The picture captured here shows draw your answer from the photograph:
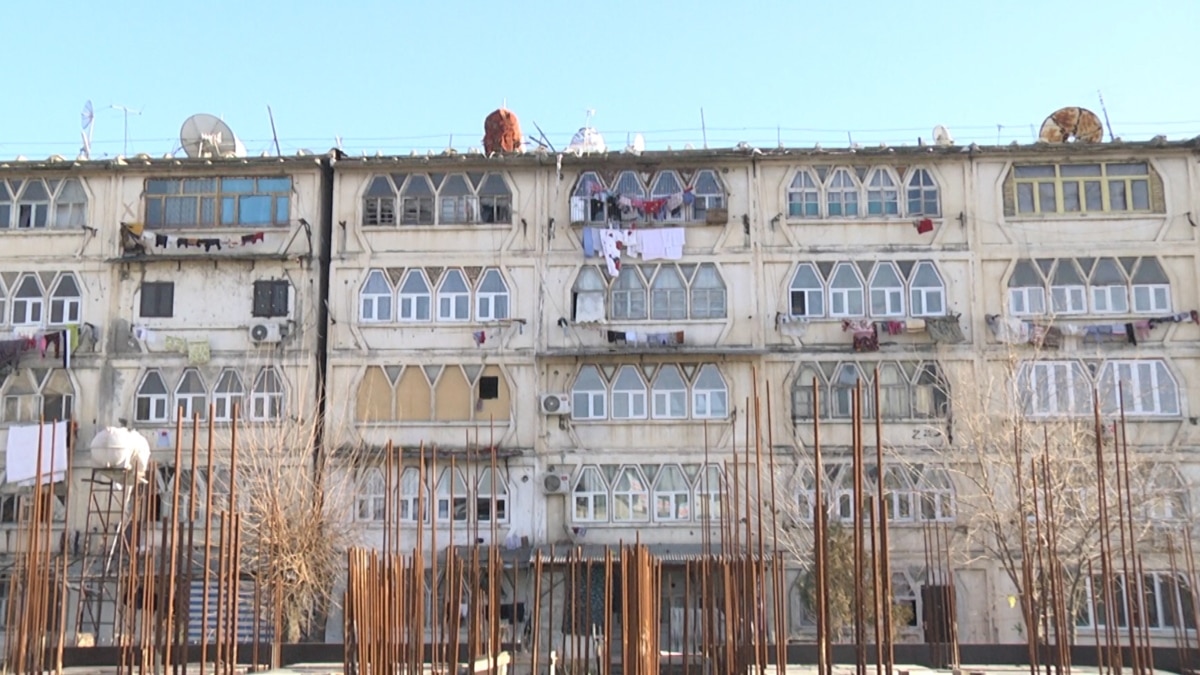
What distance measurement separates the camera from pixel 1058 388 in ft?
89.6

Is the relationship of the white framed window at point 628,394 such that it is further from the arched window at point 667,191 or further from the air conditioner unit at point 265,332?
the air conditioner unit at point 265,332

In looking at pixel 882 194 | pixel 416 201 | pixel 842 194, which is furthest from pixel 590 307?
pixel 882 194

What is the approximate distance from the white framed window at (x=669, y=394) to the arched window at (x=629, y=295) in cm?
138

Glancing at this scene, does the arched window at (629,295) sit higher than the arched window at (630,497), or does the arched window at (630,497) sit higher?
the arched window at (629,295)

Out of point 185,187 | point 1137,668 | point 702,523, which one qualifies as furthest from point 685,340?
point 1137,668

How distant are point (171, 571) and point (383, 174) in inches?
666

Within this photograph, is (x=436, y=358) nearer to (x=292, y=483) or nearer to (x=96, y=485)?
(x=292, y=483)

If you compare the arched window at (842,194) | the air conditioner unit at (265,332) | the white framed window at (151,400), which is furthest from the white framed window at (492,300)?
the arched window at (842,194)

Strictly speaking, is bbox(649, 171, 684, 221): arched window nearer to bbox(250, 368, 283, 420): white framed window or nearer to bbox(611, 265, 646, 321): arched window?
bbox(611, 265, 646, 321): arched window

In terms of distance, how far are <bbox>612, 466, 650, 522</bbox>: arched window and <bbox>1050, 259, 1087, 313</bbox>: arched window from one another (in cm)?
960

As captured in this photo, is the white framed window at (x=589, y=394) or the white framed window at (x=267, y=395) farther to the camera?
the white framed window at (x=267, y=395)

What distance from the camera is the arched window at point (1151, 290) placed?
1089 inches

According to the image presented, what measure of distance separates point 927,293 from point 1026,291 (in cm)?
209

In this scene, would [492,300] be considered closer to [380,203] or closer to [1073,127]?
[380,203]
